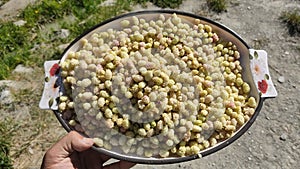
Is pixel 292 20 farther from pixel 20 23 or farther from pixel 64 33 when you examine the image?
pixel 20 23

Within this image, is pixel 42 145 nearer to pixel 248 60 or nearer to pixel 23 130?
pixel 23 130

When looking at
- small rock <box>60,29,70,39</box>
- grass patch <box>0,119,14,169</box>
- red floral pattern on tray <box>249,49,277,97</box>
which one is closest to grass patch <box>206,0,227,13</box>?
small rock <box>60,29,70,39</box>

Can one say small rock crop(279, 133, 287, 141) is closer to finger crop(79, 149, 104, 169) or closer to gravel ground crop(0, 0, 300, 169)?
gravel ground crop(0, 0, 300, 169)

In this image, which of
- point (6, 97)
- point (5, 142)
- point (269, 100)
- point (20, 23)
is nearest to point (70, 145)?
point (5, 142)

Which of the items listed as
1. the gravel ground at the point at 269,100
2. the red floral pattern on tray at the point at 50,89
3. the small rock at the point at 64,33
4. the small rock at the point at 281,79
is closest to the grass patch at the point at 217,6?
the gravel ground at the point at 269,100

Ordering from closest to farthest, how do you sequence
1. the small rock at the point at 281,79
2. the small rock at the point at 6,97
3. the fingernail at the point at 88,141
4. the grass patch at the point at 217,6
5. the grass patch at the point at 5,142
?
the fingernail at the point at 88,141 → the grass patch at the point at 5,142 → the small rock at the point at 6,97 → the small rock at the point at 281,79 → the grass patch at the point at 217,6

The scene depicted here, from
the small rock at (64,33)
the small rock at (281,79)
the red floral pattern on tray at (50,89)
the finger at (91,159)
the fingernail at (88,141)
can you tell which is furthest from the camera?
the small rock at (64,33)

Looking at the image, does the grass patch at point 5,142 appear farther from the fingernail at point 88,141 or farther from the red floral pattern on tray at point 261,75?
the red floral pattern on tray at point 261,75

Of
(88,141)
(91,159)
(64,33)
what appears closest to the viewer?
(88,141)
